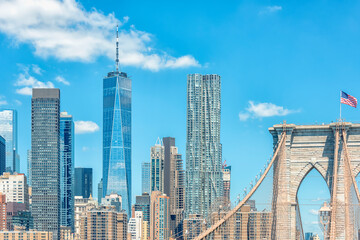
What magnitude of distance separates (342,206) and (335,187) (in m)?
1.30

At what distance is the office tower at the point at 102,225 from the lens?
6191 inches

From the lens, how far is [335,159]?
169 ft

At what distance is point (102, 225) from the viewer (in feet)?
519

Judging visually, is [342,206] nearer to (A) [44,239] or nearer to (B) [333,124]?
(B) [333,124]

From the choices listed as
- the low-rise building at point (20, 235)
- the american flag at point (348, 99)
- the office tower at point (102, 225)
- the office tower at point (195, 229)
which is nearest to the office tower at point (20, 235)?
the low-rise building at point (20, 235)

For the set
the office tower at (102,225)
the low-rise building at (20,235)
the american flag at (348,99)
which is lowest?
the low-rise building at (20,235)

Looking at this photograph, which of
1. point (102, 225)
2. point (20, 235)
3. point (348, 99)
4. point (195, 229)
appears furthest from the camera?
point (20, 235)

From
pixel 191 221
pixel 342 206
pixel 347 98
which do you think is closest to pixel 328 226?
pixel 342 206

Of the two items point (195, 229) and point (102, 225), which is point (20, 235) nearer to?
point (102, 225)

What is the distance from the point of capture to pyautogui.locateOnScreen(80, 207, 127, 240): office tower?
157m

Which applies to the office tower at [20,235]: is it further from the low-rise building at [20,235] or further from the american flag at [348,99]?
the american flag at [348,99]

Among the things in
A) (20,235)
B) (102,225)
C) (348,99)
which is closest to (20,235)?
(20,235)

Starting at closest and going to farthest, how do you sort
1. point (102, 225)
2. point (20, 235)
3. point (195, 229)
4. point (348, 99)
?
point (348, 99)
point (195, 229)
point (102, 225)
point (20, 235)

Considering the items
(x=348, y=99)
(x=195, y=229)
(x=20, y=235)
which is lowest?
(x=20, y=235)
